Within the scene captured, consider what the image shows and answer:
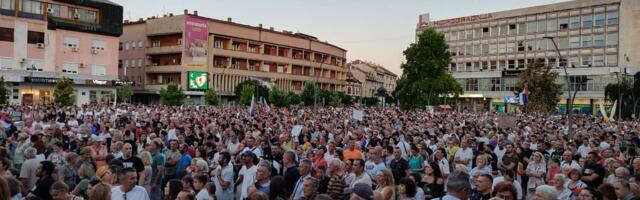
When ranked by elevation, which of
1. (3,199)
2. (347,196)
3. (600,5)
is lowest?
(347,196)

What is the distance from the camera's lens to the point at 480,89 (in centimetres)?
8781

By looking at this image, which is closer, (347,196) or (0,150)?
(347,196)

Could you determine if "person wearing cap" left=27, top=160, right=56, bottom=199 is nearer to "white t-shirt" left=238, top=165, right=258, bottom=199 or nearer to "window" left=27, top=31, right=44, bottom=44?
"white t-shirt" left=238, top=165, right=258, bottom=199

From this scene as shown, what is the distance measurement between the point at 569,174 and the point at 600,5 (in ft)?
243

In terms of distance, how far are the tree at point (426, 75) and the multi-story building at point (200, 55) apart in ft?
51.2

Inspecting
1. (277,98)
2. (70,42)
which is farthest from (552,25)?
(70,42)

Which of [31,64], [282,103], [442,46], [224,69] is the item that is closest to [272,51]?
[224,69]

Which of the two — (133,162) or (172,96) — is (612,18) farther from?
(133,162)

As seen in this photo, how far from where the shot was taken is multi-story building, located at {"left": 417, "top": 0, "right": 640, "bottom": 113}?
238 ft

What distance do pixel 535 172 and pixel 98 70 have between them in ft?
202

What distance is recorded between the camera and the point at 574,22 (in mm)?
77062

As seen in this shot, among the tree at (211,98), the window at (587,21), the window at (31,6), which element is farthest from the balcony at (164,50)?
the window at (587,21)

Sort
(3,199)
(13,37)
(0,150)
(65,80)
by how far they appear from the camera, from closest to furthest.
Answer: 1. (3,199)
2. (0,150)
3. (65,80)
4. (13,37)

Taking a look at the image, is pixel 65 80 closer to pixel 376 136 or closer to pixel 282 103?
pixel 282 103
